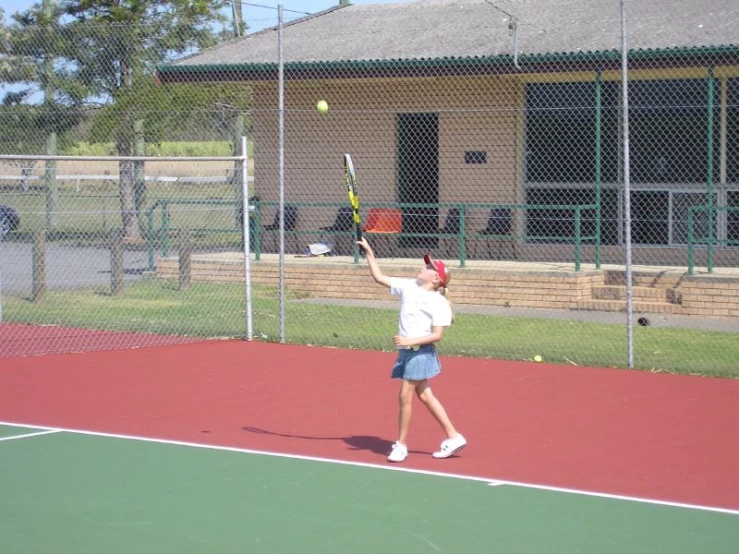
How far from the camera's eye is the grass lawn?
526 inches

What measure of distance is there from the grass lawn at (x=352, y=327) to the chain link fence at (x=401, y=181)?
80 millimetres

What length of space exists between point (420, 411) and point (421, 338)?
2243 millimetres

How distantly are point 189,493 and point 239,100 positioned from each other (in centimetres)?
1805

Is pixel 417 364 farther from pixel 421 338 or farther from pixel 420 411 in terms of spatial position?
pixel 420 411

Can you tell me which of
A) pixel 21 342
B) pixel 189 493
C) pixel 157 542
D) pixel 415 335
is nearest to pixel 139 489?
pixel 189 493

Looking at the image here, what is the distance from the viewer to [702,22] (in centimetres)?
1898

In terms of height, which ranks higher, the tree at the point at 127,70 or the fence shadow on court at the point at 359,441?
the tree at the point at 127,70

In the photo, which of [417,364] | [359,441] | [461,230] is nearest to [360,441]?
[359,441]

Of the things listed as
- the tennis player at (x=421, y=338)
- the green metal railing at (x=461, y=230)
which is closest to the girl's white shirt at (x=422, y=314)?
the tennis player at (x=421, y=338)

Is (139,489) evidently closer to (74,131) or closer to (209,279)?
(209,279)

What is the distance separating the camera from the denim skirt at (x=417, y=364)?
8398 mm

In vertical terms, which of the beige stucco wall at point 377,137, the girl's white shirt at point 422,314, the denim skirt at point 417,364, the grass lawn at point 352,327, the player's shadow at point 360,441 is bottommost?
the player's shadow at point 360,441

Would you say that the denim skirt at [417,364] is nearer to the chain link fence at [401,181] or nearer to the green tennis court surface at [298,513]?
the green tennis court surface at [298,513]

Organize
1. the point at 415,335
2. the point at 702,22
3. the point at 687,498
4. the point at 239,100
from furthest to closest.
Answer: the point at 239,100, the point at 702,22, the point at 415,335, the point at 687,498
